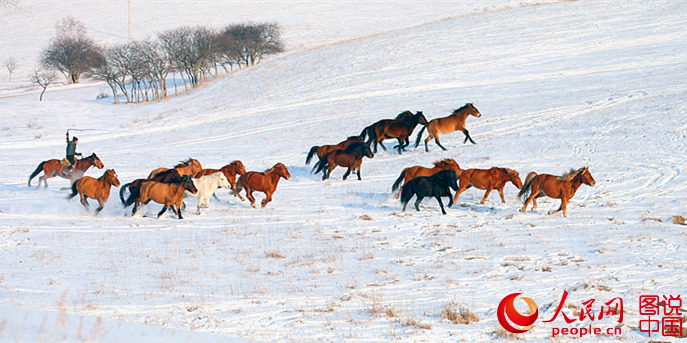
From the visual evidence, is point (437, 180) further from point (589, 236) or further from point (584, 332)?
point (584, 332)

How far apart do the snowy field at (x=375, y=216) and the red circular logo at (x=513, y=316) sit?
15 centimetres

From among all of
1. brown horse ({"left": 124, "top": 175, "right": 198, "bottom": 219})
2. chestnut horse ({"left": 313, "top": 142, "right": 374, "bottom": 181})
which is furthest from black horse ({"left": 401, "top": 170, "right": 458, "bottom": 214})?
brown horse ({"left": 124, "top": 175, "right": 198, "bottom": 219})

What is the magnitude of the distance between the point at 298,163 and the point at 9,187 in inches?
396

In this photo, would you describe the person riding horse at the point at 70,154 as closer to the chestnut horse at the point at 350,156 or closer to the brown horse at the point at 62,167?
the brown horse at the point at 62,167

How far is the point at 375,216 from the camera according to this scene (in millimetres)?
14500

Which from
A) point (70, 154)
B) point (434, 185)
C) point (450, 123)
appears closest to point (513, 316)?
point (434, 185)

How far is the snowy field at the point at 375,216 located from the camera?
27.0ft

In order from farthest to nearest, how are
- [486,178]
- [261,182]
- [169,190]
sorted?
[261,182] < [486,178] < [169,190]

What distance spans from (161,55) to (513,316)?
71564mm

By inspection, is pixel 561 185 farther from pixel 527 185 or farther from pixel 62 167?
pixel 62 167

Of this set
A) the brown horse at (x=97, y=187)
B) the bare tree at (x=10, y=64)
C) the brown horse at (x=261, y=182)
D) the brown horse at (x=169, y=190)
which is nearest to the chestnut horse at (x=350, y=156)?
the brown horse at (x=261, y=182)

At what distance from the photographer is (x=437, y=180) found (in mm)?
14703

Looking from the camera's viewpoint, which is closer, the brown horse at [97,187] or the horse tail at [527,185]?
the horse tail at [527,185]

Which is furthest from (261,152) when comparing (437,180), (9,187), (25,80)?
(25,80)
